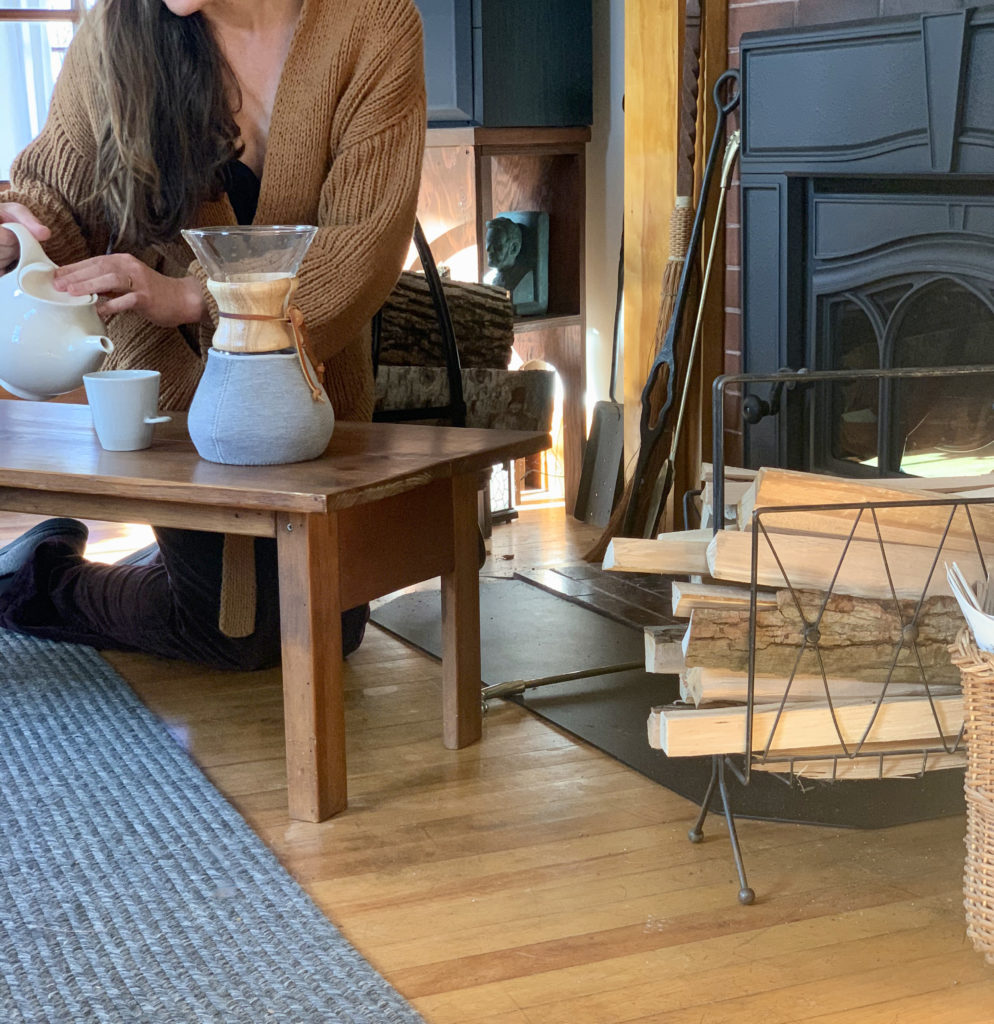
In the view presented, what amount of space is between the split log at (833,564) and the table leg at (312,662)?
44 centimetres

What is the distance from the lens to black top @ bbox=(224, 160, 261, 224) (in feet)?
7.09

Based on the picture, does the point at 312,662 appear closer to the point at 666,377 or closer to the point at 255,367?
the point at 255,367

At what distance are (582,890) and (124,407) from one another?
810mm

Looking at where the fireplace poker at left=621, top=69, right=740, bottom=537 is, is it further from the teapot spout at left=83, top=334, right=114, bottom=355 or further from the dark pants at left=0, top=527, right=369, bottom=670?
the teapot spout at left=83, top=334, right=114, bottom=355

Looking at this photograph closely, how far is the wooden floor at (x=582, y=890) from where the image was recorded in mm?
1321

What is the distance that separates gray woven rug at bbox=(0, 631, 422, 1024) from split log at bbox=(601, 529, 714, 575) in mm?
496

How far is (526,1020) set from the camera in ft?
4.21

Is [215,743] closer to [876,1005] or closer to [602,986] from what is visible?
[602,986]

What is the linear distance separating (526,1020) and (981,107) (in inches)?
54.1

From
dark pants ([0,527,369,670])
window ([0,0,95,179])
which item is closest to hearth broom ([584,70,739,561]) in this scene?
dark pants ([0,527,369,670])

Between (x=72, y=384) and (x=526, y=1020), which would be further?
(x=72, y=384)

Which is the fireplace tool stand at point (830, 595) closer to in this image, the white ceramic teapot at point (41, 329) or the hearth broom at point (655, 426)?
the white ceramic teapot at point (41, 329)

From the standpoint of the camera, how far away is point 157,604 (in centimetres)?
226

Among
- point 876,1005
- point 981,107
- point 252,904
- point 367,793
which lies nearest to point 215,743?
point 367,793
